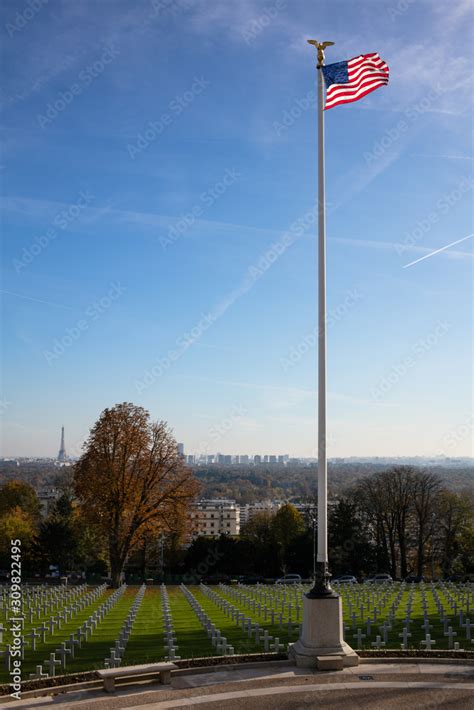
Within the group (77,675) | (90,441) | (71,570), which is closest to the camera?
(77,675)

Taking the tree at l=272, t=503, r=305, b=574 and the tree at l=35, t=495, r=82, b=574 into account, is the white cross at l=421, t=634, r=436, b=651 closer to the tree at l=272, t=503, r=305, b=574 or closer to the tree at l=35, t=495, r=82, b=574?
the tree at l=272, t=503, r=305, b=574

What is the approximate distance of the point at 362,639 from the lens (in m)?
15.3

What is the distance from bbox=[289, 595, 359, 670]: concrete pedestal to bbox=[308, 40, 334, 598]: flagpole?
21 cm

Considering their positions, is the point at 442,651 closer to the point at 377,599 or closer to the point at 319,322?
the point at 319,322

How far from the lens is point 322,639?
11.5m

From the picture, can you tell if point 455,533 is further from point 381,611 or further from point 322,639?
point 322,639

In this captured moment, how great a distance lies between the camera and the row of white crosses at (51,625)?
44.6 ft

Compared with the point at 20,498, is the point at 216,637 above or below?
below

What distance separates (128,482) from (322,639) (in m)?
24.9

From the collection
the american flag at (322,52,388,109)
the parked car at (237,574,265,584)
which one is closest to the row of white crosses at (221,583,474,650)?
the american flag at (322,52,388,109)

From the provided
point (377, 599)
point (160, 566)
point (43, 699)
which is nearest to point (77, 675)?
point (43, 699)

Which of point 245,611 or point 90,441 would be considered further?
point 90,441

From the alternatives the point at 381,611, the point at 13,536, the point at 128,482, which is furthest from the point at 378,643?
the point at 13,536

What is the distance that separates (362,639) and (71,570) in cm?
4275
